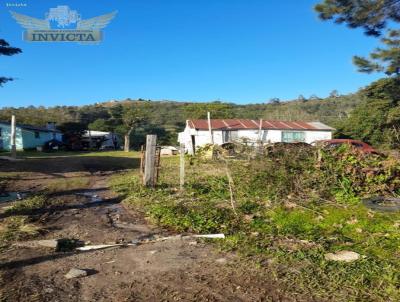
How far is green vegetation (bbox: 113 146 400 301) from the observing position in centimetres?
431

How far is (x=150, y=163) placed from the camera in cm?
1098

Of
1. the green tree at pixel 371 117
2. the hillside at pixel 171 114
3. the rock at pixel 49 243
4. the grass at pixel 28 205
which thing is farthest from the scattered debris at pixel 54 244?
the hillside at pixel 171 114

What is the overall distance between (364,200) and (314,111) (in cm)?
7595

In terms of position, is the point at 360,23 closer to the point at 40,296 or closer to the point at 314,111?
the point at 40,296

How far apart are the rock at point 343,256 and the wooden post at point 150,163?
6.57 m

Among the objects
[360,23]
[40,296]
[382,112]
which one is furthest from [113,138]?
[40,296]

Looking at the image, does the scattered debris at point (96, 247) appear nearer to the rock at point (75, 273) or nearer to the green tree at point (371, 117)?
the rock at point (75, 273)

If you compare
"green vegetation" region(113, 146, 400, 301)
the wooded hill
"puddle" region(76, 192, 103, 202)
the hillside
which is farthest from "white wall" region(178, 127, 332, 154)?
"green vegetation" region(113, 146, 400, 301)

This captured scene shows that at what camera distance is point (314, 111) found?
80.1 metres

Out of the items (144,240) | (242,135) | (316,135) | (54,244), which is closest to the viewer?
(54,244)

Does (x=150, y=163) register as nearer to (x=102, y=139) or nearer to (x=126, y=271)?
(x=126, y=271)

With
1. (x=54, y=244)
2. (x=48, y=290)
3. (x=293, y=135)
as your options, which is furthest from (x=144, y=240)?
(x=293, y=135)

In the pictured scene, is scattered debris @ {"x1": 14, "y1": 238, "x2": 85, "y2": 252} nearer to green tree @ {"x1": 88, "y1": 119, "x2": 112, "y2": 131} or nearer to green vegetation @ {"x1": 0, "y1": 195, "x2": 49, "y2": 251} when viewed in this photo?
green vegetation @ {"x1": 0, "y1": 195, "x2": 49, "y2": 251}

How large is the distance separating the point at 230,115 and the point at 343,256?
55287 mm
